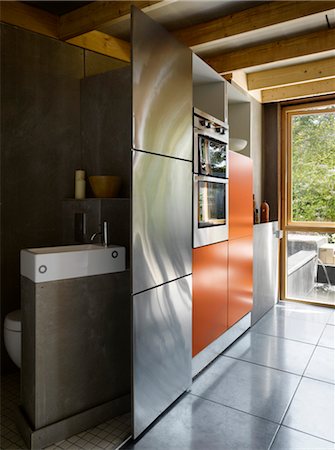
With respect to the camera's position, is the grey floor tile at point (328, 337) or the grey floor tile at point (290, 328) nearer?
the grey floor tile at point (328, 337)

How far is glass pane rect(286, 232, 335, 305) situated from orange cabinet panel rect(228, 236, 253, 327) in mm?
1204

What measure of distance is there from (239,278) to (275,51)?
85.2 inches

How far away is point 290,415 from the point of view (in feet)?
7.37

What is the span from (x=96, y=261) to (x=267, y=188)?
3.26 metres

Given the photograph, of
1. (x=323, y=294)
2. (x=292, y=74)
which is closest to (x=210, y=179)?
(x=292, y=74)

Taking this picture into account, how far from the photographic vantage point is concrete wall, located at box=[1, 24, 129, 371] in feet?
8.71

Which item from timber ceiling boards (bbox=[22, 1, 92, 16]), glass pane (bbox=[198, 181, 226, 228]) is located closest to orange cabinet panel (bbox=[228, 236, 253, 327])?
glass pane (bbox=[198, 181, 226, 228])

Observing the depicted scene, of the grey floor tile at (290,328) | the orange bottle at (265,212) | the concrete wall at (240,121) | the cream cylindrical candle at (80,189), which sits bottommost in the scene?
the grey floor tile at (290,328)

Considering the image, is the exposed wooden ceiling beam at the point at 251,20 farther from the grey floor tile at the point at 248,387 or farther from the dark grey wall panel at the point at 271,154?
the grey floor tile at the point at 248,387

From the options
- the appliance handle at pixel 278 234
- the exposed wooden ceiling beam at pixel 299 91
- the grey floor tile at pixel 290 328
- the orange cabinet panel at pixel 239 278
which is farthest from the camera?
the appliance handle at pixel 278 234

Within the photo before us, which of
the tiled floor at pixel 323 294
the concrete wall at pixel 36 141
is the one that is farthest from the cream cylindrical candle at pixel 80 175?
the tiled floor at pixel 323 294

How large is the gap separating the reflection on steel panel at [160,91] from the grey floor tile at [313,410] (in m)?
1.78

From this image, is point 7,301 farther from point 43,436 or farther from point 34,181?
point 43,436

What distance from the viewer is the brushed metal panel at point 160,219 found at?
1961mm
